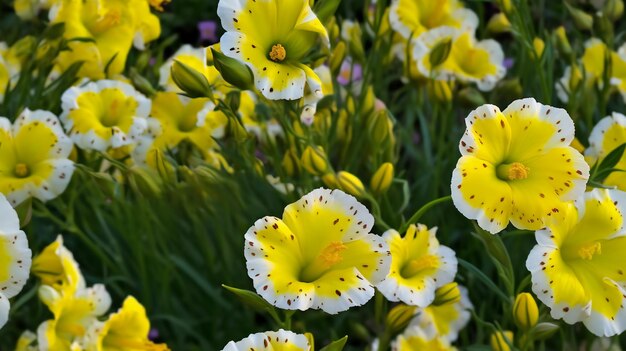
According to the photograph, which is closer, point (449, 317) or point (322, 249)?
point (322, 249)

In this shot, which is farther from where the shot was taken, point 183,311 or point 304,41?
point 183,311

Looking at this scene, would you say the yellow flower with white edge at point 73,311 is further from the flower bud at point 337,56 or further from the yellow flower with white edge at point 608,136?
the yellow flower with white edge at point 608,136

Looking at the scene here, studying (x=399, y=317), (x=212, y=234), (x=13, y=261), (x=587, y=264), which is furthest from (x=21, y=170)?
(x=587, y=264)

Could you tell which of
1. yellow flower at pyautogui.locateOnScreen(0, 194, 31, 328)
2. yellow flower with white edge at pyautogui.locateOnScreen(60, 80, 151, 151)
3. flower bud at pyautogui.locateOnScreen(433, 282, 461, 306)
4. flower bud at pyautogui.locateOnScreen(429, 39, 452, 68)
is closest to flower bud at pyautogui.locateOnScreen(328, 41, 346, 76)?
flower bud at pyautogui.locateOnScreen(429, 39, 452, 68)

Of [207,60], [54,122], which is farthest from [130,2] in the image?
[207,60]


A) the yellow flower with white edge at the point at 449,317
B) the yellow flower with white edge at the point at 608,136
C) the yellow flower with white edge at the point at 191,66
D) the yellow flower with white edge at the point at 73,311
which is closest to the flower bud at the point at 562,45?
the yellow flower with white edge at the point at 608,136

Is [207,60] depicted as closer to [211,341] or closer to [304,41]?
[304,41]

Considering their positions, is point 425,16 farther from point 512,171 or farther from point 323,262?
point 323,262
